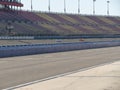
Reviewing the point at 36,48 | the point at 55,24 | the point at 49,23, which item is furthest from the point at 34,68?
the point at 55,24

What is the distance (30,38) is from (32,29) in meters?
19.4

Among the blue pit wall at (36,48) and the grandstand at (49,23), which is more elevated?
the grandstand at (49,23)

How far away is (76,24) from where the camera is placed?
405 ft

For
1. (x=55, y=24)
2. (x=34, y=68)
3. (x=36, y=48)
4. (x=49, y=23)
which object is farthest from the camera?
(x=55, y=24)

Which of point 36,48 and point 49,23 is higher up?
point 49,23

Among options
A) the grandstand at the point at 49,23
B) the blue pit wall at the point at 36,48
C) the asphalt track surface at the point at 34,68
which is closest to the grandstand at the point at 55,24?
the grandstand at the point at 49,23

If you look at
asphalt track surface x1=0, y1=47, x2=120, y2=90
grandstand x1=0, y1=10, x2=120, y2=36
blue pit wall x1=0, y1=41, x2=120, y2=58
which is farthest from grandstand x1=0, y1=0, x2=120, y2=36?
asphalt track surface x1=0, y1=47, x2=120, y2=90

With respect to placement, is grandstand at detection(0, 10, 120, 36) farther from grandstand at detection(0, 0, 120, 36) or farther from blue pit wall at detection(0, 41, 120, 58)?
blue pit wall at detection(0, 41, 120, 58)

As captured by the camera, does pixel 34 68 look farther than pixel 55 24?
No

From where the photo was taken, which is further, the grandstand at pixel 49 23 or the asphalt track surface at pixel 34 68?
the grandstand at pixel 49 23

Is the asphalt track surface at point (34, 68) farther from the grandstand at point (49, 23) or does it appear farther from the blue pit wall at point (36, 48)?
the grandstand at point (49, 23)

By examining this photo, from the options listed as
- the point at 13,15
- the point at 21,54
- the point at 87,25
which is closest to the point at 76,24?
the point at 87,25

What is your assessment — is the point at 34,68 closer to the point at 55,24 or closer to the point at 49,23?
the point at 49,23

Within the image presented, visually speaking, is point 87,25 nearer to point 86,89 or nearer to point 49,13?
point 49,13
